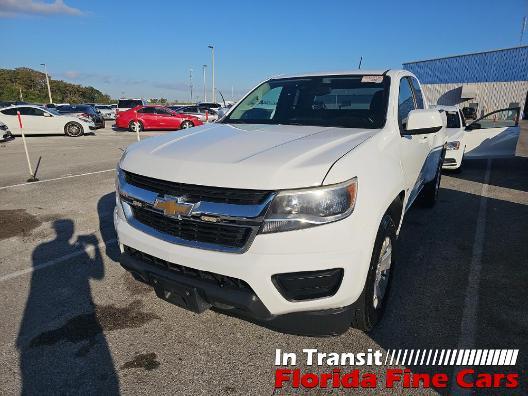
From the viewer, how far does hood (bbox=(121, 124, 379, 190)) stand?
2010 mm

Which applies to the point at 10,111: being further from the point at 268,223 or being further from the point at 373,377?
the point at 373,377

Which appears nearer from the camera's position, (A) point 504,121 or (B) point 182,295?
(B) point 182,295

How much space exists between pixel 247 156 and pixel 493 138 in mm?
8508

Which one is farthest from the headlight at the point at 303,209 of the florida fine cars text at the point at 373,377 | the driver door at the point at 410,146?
the driver door at the point at 410,146

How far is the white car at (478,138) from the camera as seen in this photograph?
8.15 m

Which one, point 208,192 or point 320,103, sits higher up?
point 320,103

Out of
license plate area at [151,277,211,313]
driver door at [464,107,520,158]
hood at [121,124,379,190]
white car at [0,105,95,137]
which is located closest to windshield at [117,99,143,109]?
white car at [0,105,95,137]

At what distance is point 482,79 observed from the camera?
117ft

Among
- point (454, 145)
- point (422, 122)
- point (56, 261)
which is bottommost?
point (56, 261)

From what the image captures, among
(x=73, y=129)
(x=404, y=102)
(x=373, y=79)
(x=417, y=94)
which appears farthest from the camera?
(x=73, y=129)

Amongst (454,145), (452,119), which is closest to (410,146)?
(454,145)

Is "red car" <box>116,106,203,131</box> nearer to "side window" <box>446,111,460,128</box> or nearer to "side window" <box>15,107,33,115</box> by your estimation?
"side window" <box>15,107,33,115</box>

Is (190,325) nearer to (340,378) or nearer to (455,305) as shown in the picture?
(340,378)

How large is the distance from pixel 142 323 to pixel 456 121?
826 centimetres
